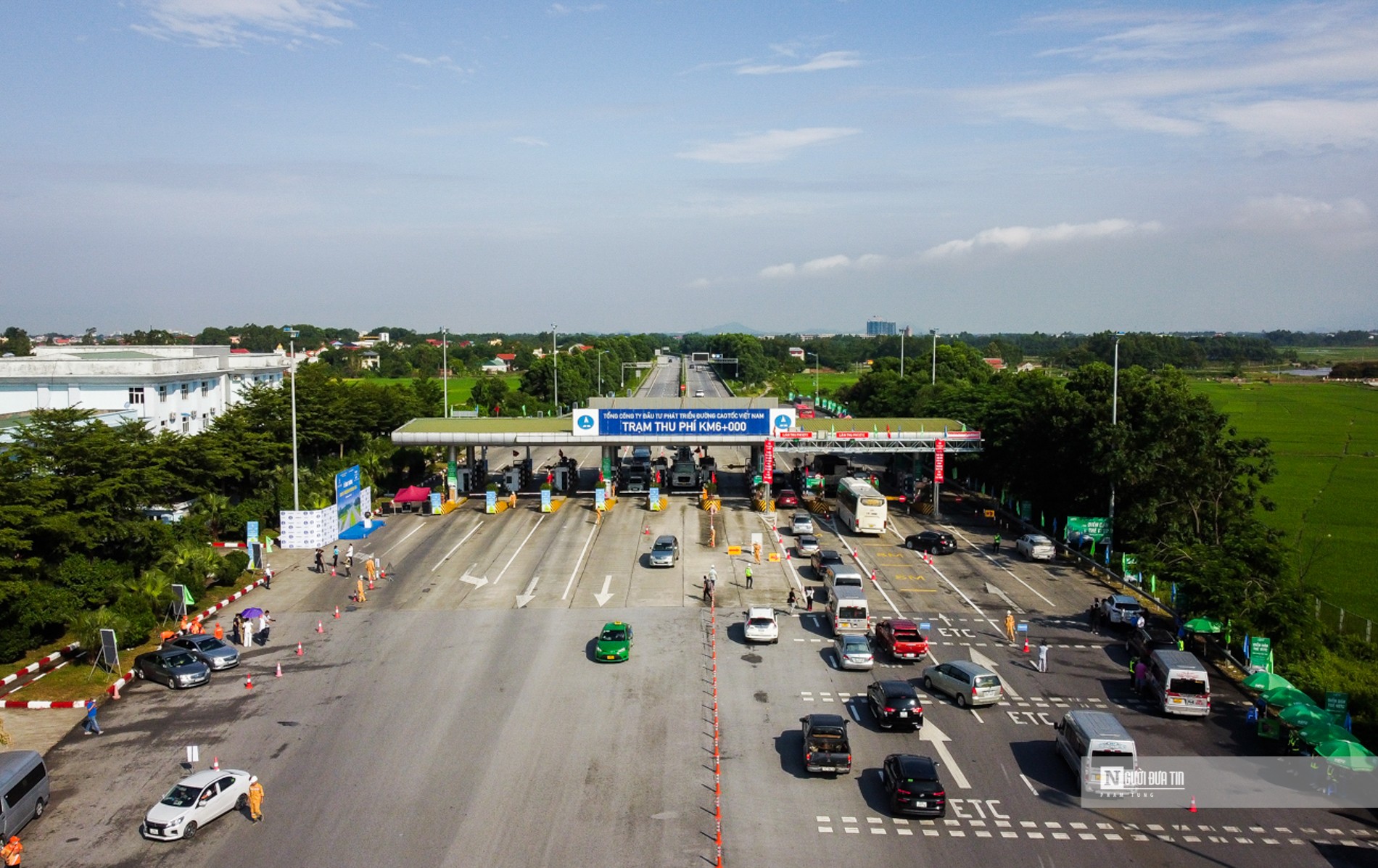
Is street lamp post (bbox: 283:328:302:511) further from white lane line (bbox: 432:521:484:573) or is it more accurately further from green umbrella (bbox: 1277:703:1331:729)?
green umbrella (bbox: 1277:703:1331:729)

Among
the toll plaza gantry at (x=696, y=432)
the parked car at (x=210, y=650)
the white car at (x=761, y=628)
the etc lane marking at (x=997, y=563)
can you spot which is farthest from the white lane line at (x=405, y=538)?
the etc lane marking at (x=997, y=563)

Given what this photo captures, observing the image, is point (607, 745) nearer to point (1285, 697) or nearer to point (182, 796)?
point (182, 796)

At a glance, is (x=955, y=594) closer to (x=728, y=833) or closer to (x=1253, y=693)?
(x=1253, y=693)

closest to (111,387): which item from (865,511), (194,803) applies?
(865,511)

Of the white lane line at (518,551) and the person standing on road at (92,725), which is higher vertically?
the white lane line at (518,551)

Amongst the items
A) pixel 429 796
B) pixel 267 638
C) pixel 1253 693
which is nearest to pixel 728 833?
pixel 429 796

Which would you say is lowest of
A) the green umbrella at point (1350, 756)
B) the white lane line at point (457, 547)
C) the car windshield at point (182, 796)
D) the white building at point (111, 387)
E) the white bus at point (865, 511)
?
the white lane line at point (457, 547)

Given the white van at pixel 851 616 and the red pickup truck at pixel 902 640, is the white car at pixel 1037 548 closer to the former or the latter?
the red pickup truck at pixel 902 640
